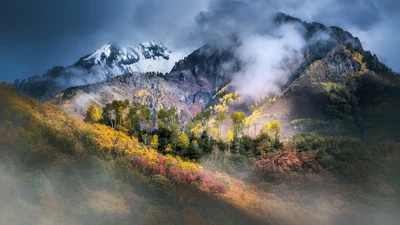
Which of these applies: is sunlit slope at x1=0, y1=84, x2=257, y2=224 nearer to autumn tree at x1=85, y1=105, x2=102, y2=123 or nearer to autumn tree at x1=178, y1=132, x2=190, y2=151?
autumn tree at x1=178, y1=132, x2=190, y2=151

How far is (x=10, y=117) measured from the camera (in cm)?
8350

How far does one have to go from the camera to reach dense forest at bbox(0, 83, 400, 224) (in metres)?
72.2

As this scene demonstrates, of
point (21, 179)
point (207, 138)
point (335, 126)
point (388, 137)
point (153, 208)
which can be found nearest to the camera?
point (21, 179)

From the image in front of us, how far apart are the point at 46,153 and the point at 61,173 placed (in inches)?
222

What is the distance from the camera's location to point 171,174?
9188 centimetres

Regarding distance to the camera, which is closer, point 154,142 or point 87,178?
point 87,178

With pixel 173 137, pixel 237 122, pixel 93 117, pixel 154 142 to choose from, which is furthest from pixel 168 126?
pixel 93 117

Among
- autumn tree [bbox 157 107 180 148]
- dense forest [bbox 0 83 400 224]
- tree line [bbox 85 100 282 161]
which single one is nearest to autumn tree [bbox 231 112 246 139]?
tree line [bbox 85 100 282 161]

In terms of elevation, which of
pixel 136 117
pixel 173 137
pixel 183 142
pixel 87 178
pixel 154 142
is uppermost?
pixel 136 117

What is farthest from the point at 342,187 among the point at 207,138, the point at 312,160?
the point at 207,138

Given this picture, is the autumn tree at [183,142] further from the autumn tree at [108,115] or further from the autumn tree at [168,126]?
the autumn tree at [108,115]

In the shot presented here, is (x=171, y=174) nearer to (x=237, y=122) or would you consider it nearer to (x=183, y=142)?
(x=183, y=142)

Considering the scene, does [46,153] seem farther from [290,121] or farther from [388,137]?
[290,121]

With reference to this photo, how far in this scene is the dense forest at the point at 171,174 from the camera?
237ft
